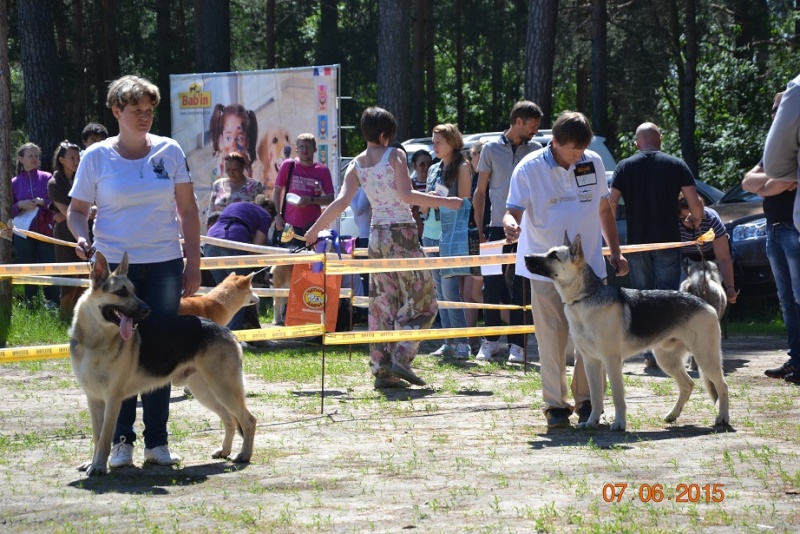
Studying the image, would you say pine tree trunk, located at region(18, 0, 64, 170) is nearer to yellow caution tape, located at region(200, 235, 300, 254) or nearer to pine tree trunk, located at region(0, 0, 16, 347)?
pine tree trunk, located at region(0, 0, 16, 347)

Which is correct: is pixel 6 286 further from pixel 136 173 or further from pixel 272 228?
pixel 136 173

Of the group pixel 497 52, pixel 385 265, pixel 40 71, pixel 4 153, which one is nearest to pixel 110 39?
pixel 40 71

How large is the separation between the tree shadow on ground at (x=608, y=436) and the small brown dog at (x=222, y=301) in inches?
128

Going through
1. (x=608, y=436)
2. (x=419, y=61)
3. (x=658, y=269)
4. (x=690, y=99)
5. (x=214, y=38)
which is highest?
(x=419, y=61)

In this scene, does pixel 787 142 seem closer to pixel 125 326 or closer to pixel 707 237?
pixel 125 326

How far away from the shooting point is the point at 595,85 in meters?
26.5

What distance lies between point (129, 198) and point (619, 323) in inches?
119

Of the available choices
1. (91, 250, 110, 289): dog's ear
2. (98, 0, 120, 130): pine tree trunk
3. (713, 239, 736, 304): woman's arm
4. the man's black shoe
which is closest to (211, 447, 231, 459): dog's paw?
(91, 250, 110, 289): dog's ear

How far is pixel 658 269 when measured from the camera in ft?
30.9

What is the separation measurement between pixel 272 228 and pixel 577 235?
23.5ft

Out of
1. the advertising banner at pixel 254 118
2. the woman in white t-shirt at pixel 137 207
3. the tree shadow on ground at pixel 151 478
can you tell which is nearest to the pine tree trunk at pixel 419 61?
the advertising banner at pixel 254 118

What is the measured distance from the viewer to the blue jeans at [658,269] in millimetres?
9367

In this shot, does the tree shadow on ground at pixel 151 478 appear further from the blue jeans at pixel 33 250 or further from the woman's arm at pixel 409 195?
the blue jeans at pixel 33 250

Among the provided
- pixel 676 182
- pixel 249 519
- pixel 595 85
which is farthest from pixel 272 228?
pixel 595 85
